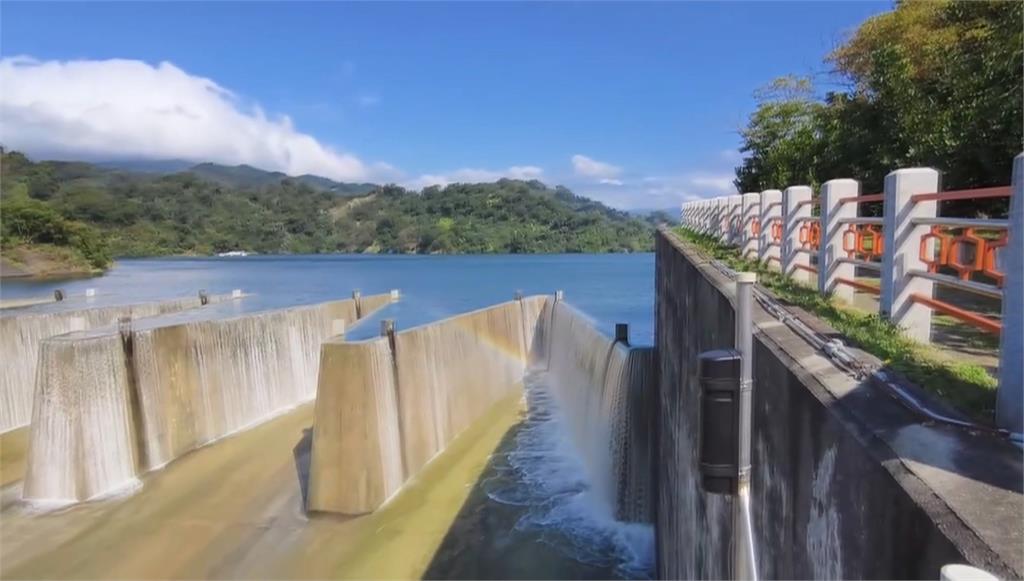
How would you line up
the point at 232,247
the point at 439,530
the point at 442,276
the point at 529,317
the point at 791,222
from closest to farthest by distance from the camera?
1. the point at 791,222
2. the point at 439,530
3. the point at 529,317
4. the point at 442,276
5. the point at 232,247

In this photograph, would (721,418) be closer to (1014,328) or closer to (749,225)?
(1014,328)

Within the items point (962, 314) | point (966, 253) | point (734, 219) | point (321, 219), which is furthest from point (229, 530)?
point (321, 219)

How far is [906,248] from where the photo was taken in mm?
3953

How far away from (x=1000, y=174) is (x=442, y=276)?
53.8 metres

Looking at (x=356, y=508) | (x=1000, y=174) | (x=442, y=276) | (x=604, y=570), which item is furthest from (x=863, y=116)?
(x=442, y=276)

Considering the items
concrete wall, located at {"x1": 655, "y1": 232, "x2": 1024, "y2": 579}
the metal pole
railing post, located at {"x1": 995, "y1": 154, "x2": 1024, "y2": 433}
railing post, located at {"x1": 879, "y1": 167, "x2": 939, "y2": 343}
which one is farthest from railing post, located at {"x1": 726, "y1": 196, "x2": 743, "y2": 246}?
the metal pole

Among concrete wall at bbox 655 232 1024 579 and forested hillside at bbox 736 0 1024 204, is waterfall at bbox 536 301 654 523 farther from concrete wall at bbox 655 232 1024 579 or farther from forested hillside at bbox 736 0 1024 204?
forested hillside at bbox 736 0 1024 204

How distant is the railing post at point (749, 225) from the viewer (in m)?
9.63

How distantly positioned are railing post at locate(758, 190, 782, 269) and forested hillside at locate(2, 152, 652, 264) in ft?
359

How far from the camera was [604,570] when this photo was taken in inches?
320

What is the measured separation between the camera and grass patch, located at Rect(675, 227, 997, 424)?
8.20 ft

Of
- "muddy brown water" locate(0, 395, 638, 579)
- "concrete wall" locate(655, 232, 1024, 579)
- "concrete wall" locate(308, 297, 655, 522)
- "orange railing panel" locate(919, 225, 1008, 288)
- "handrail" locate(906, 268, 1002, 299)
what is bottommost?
"muddy brown water" locate(0, 395, 638, 579)

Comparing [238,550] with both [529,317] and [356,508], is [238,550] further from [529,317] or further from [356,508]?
[529,317]

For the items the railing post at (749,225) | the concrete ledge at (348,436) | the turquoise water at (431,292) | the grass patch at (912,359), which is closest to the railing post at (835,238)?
the grass patch at (912,359)
